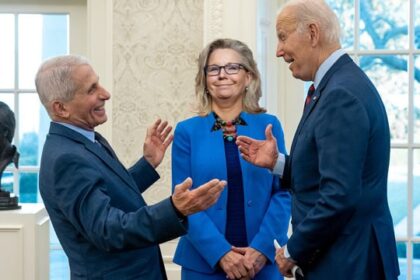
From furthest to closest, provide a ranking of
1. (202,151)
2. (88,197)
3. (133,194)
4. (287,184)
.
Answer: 1. (202,151)
2. (287,184)
3. (133,194)
4. (88,197)

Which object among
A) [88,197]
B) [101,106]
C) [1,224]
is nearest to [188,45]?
[1,224]

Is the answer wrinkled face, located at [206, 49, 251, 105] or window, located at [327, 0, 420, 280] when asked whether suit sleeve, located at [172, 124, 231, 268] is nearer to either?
wrinkled face, located at [206, 49, 251, 105]

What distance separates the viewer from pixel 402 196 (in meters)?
4.11

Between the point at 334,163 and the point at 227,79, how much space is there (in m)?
0.97

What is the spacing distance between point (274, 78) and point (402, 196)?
959 millimetres

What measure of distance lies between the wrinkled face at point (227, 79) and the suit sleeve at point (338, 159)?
855 mm

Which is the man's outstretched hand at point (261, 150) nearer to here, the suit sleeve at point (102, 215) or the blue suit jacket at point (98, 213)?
the blue suit jacket at point (98, 213)

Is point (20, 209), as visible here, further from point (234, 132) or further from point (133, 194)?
point (133, 194)

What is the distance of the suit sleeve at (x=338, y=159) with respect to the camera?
2117mm

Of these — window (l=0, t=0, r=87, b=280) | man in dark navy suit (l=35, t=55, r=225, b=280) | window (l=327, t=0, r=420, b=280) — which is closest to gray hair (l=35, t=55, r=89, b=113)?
man in dark navy suit (l=35, t=55, r=225, b=280)

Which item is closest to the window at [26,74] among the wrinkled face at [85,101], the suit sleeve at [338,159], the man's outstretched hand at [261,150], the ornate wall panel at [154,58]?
the ornate wall panel at [154,58]

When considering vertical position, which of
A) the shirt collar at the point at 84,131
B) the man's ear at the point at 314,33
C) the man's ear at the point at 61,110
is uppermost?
the man's ear at the point at 314,33

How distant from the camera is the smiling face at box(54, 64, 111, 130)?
7.43ft

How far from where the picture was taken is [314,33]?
2.28m
